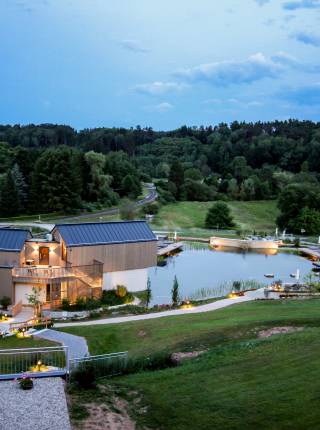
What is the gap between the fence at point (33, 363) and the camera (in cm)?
1297

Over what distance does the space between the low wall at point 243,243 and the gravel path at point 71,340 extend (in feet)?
112

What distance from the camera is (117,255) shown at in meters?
30.8

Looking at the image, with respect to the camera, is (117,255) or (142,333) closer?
(142,333)

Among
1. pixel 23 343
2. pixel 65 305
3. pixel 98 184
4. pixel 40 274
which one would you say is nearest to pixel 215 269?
pixel 65 305

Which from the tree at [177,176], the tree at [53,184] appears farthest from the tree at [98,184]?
the tree at [177,176]

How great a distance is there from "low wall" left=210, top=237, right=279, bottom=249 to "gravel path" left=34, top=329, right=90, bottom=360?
34.1 meters

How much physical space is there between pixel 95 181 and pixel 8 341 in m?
52.0

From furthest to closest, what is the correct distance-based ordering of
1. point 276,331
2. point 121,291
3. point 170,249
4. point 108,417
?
1. point 170,249
2. point 121,291
3. point 276,331
4. point 108,417

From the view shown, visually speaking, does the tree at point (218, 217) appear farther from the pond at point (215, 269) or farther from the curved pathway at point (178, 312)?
the curved pathway at point (178, 312)

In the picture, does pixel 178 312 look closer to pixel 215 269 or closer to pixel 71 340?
pixel 71 340

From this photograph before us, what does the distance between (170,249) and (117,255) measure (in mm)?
18052

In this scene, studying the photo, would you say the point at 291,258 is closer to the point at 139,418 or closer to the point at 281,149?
the point at 139,418

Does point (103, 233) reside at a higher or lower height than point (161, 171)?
lower

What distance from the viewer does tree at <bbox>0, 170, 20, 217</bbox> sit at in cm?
5994
